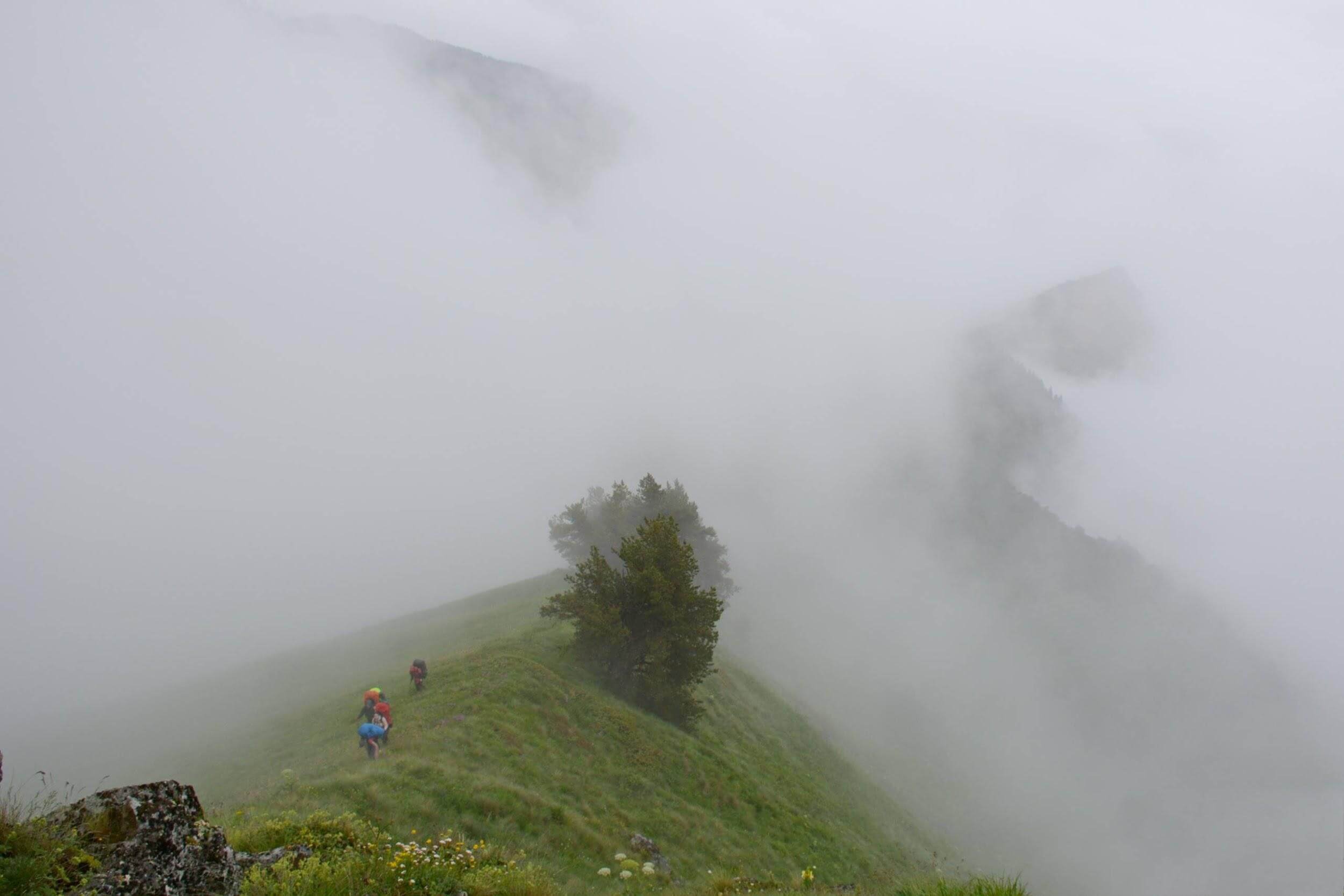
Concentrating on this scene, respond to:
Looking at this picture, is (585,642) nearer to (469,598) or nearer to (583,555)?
(583,555)

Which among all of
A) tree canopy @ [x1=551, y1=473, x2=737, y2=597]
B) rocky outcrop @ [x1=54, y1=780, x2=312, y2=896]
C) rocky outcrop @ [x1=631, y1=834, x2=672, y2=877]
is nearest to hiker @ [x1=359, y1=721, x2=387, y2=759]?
rocky outcrop @ [x1=631, y1=834, x2=672, y2=877]

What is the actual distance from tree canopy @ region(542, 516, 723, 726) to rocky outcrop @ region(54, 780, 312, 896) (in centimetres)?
1829

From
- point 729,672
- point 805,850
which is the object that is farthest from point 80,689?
point 805,850

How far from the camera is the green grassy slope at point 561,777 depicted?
15.0 meters

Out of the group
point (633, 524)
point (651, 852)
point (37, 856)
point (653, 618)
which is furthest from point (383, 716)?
point (633, 524)

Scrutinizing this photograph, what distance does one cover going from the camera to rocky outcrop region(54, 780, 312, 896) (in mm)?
6215

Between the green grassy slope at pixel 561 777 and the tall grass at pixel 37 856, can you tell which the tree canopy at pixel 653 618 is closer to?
the green grassy slope at pixel 561 777

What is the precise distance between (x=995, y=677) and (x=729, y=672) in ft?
209

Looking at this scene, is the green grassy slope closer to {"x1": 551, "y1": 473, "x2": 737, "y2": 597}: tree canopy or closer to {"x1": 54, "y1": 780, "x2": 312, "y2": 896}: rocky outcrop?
{"x1": 54, "y1": 780, "x2": 312, "y2": 896}: rocky outcrop

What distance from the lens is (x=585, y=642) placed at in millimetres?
27000

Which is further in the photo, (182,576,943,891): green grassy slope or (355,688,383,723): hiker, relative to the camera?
(355,688,383,723): hiker

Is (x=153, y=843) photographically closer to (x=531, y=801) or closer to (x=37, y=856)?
(x=37, y=856)

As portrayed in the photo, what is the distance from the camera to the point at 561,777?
742 inches

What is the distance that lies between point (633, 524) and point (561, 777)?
30092 mm
